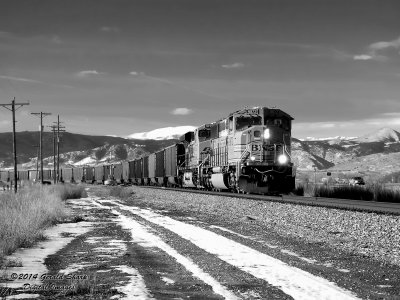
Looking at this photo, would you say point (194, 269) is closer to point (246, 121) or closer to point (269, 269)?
point (269, 269)

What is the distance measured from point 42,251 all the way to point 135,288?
4.17 m

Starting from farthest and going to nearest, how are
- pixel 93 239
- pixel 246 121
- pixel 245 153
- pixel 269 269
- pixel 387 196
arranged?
pixel 246 121 < pixel 245 153 < pixel 387 196 < pixel 93 239 < pixel 269 269

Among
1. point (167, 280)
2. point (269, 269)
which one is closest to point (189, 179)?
point (269, 269)

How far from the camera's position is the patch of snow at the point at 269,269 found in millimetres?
6949

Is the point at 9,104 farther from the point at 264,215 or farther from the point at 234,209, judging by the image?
the point at 264,215

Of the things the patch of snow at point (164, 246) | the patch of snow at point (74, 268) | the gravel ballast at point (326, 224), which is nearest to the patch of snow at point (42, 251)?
the patch of snow at point (74, 268)

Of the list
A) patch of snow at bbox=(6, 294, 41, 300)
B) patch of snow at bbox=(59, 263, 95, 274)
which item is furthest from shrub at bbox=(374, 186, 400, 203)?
patch of snow at bbox=(6, 294, 41, 300)

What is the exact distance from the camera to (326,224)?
1520 centimetres

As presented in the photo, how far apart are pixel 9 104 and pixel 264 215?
33.1 metres

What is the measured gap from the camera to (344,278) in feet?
26.2

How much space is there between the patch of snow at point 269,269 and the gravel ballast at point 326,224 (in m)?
2.21

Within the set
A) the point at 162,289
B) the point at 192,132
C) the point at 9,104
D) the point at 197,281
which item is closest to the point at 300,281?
the point at 197,281

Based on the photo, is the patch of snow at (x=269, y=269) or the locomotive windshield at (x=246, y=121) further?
the locomotive windshield at (x=246, y=121)

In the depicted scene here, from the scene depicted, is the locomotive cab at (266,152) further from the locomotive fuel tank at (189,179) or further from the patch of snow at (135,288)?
the patch of snow at (135,288)
